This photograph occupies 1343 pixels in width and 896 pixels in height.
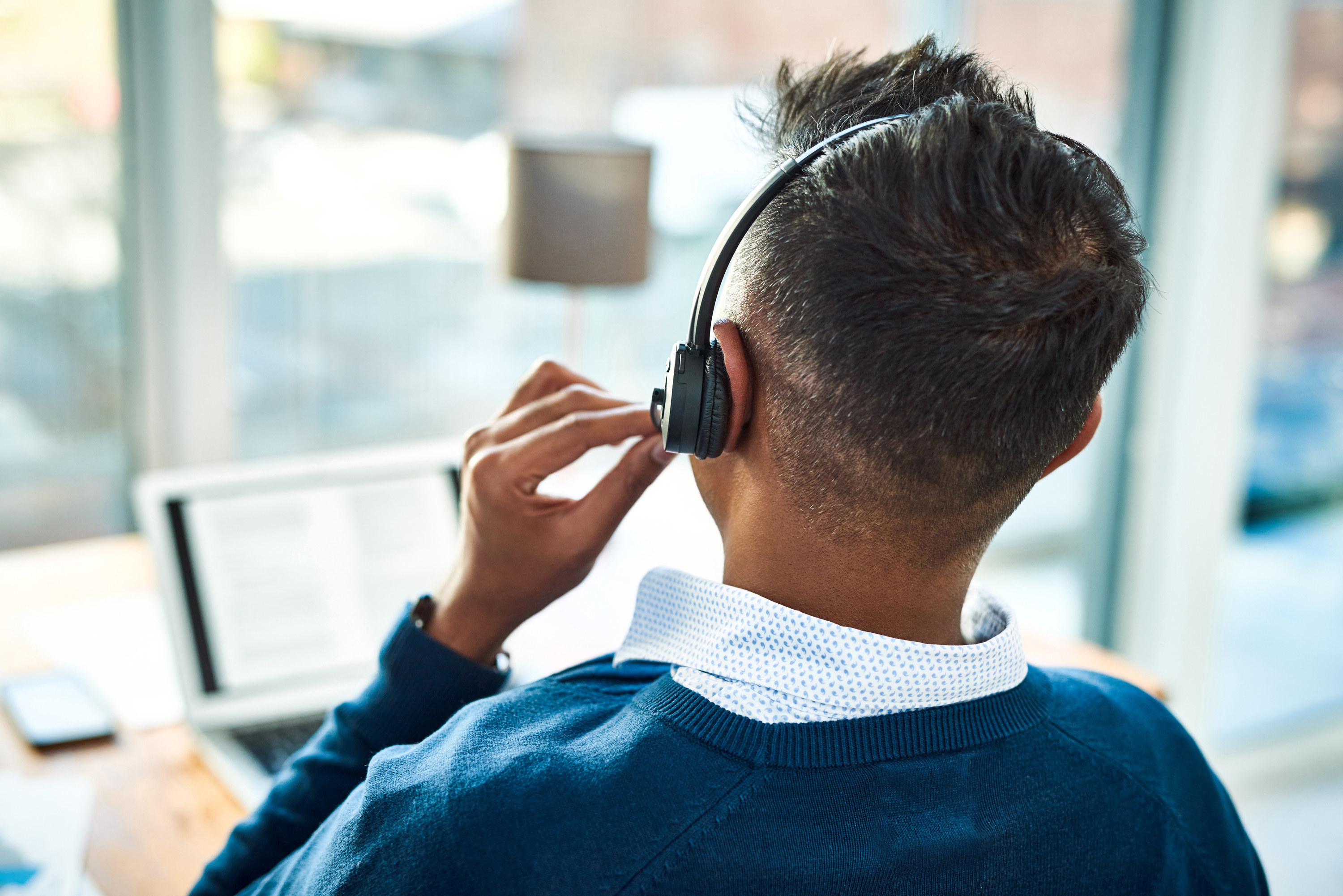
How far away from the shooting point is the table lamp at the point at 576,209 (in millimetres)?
1768

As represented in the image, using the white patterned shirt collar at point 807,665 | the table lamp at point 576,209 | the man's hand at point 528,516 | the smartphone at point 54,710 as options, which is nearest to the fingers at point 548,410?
the man's hand at point 528,516

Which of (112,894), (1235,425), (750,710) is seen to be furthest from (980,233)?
(1235,425)

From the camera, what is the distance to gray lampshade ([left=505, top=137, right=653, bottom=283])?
1.77 meters

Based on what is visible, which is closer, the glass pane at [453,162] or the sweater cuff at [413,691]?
the sweater cuff at [413,691]

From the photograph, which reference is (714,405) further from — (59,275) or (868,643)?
(59,275)

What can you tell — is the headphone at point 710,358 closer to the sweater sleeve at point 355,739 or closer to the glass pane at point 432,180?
the sweater sleeve at point 355,739

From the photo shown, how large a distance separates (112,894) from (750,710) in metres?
0.66

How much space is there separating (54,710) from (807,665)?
0.96 meters

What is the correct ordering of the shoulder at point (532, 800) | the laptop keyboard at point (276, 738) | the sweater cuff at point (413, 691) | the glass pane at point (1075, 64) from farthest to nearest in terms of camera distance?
the glass pane at point (1075, 64) → the laptop keyboard at point (276, 738) → the sweater cuff at point (413, 691) → the shoulder at point (532, 800)

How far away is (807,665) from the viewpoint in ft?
2.09

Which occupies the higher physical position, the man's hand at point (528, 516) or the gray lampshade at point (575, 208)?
the gray lampshade at point (575, 208)

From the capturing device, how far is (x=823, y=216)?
628mm

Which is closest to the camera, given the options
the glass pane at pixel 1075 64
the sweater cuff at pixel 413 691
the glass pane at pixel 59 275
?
the sweater cuff at pixel 413 691

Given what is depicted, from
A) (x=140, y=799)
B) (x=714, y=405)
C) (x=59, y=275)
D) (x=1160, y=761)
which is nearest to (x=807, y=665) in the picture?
(x=714, y=405)
